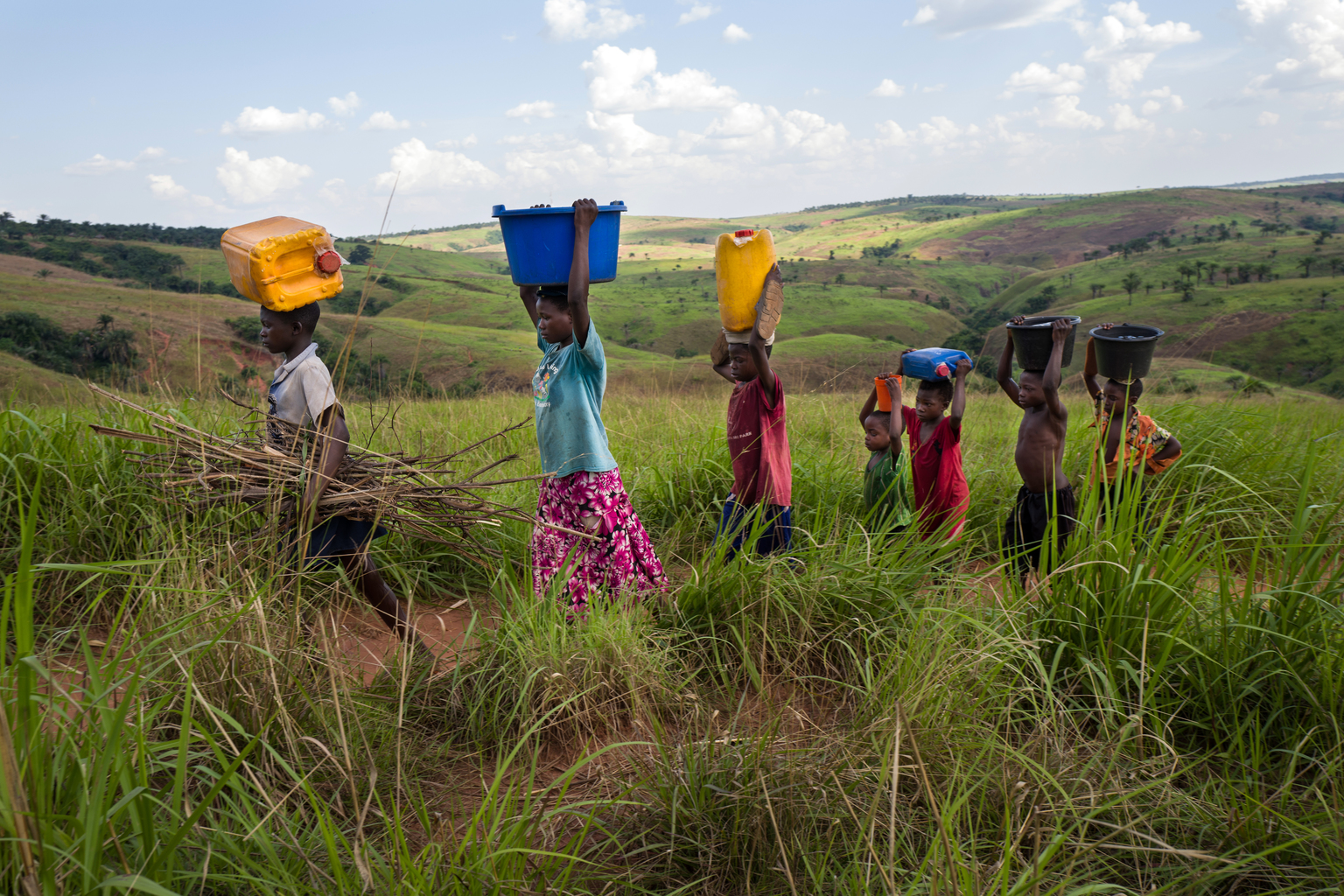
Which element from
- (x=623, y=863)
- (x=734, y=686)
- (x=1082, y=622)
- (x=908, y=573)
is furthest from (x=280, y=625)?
(x=1082, y=622)

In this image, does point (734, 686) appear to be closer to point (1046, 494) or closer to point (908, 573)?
point (908, 573)

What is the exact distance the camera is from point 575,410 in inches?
118

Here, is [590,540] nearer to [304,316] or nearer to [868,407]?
[304,316]

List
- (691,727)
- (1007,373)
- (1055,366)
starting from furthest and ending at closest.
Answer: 1. (1007,373)
2. (1055,366)
3. (691,727)

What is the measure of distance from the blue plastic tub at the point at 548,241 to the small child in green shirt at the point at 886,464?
1587 mm

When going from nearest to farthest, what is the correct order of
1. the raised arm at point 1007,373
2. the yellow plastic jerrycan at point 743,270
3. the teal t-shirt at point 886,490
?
the yellow plastic jerrycan at point 743,270, the teal t-shirt at point 886,490, the raised arm at point 1007,373

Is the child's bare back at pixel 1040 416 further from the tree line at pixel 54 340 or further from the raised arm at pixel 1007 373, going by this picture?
the tree line at pixel 54 340

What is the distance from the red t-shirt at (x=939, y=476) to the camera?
3.72 metres

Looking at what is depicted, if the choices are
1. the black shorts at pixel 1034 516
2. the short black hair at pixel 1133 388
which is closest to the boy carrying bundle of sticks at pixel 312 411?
the black shorts at pixel 1034 516

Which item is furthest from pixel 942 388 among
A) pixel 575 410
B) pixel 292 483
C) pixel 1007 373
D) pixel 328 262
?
pixel 292 483

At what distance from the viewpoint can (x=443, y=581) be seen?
3721 mm

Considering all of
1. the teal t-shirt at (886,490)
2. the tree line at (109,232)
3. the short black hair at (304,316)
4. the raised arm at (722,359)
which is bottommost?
the teal t-shirt at (886,490)

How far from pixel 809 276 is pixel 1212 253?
1437 inches

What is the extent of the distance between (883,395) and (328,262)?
8.49 feet
